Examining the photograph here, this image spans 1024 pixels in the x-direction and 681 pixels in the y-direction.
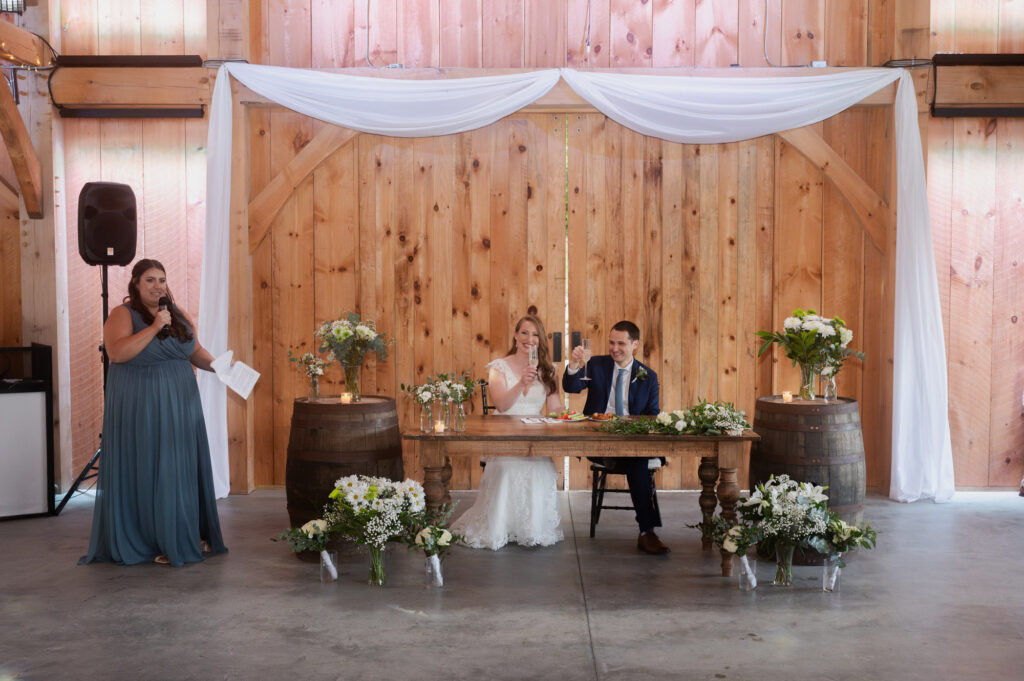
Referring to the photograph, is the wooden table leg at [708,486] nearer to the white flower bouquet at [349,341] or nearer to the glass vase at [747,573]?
the glass vase at [747,573]

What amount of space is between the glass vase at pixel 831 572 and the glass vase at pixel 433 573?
170 centimetres

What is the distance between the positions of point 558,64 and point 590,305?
5.24ft

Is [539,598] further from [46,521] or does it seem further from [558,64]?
[558,64]

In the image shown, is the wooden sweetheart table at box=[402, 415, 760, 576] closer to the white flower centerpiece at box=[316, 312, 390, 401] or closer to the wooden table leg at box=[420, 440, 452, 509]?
the wooden table leg at box=[420, 440, 452, 509]

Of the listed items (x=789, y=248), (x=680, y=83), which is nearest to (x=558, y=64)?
(x=680, y=83)

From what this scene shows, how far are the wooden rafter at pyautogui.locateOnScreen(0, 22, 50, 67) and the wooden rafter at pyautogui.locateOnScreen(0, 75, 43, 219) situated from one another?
8.7 inches

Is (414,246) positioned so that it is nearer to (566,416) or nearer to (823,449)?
(566,416)

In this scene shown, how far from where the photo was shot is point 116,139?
6.05 meters

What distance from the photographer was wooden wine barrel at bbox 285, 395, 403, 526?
470cm

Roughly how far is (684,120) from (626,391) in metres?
1.65

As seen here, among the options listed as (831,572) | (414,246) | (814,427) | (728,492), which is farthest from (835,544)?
(414,246)

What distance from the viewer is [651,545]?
4.64 metres

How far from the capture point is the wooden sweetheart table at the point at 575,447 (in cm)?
432

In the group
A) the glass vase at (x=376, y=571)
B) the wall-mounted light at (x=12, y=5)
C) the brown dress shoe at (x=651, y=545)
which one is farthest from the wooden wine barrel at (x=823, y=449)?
the wall-mounted light at (x=12, y=5)
